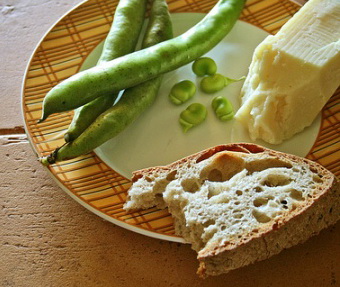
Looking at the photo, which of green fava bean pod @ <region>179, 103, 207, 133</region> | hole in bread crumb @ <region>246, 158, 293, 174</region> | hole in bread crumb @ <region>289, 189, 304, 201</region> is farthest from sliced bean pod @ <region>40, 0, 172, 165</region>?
hole in bread crumb @ <region>289, 189, 304, 201</region>

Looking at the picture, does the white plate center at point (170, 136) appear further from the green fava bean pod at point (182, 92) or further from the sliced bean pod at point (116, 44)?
the sliced bean pod at point (116, 44)

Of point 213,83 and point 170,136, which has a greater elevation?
point 213,83

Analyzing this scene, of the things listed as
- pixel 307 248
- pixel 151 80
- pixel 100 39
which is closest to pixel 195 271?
pixel 307 248

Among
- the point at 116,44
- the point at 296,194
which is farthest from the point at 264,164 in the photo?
the point at 116,44

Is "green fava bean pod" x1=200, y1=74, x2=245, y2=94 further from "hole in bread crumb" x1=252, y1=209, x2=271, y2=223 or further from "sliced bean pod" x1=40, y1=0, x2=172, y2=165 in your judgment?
"hole in bread crumb" x1=252, y1=209, x2=271, y2=223

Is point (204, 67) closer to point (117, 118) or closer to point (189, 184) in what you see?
point (117, 118)

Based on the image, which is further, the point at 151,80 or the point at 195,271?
the point at 151,80

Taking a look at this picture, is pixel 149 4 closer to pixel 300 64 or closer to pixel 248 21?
pixel 248 21
